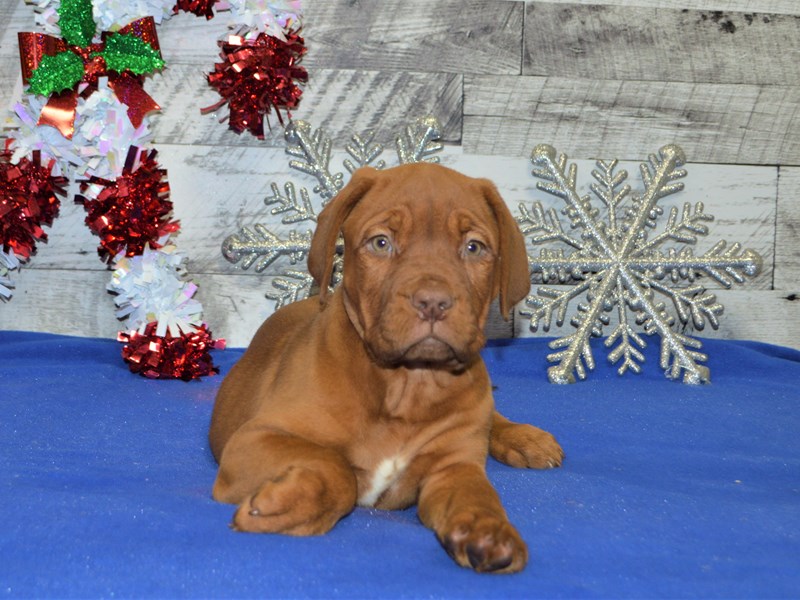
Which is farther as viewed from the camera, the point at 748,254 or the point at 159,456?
the point at 748,254

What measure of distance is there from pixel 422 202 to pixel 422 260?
0.19m

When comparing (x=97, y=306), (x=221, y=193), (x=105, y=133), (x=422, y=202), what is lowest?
(x=97, y=306)

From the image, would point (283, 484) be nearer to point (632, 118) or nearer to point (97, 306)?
point (97, 306)

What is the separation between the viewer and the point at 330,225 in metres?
2.79

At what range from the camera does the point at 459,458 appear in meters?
2.71

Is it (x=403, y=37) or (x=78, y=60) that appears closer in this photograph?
(x=78, y=60)

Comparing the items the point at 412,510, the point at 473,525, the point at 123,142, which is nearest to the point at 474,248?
the point at 412,510

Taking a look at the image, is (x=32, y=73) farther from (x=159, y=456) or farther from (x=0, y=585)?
(x=0, y=585)

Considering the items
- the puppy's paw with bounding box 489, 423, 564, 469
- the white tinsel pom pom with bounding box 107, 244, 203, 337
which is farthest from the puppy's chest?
the white tinsel pom pom with bounding box 107, 244, 203, 337

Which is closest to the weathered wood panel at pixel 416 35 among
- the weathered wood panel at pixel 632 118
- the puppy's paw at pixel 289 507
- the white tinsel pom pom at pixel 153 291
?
the weathered wood panel at pixel 632 118

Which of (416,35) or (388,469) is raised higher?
(416,35)

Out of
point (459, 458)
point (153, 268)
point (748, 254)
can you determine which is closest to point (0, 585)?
point (459, 458)

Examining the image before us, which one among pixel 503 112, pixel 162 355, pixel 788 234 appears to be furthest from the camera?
pixel 788 234

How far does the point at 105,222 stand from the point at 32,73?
81cm
